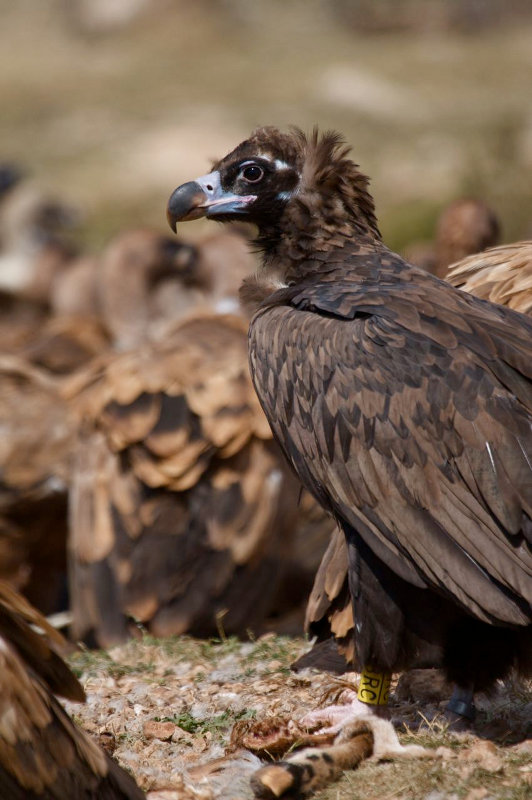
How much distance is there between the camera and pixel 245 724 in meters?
3.55

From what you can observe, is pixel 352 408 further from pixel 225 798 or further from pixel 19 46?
pixel 19 46

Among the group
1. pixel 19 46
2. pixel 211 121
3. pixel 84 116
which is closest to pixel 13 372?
pixel 211 121

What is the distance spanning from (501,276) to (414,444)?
58.1 inches

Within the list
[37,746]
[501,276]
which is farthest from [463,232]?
[37,746]

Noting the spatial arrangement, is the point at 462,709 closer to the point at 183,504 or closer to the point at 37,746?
the point at 37,746

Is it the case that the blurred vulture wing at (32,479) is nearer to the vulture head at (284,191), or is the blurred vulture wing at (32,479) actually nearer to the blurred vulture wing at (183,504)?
the blurred vulture wing at (183,504)

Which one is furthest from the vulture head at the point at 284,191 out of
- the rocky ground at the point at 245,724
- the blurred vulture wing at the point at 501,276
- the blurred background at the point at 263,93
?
the blurred background at the point at 263,93

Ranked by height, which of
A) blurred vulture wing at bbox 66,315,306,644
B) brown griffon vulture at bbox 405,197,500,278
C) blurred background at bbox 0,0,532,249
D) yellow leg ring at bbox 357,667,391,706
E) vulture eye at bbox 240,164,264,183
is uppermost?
blurred background at bbox 0,0,532,249

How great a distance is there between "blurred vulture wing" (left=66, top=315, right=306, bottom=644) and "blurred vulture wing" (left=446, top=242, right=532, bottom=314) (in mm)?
1944

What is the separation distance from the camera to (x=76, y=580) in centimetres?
668

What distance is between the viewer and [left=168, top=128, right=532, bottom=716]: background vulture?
324 cm

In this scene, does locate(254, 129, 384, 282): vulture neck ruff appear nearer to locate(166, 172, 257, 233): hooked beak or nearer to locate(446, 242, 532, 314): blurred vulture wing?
locate(166, 172, 257, 233): hooked beak

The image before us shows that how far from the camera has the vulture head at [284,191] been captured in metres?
3.98

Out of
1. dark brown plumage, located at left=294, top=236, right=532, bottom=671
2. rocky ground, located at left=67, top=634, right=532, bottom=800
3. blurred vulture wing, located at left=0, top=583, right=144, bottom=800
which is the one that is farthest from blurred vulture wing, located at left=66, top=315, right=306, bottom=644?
blurred vulture wing, located at left=0, top=583, right=144, bottom=800
